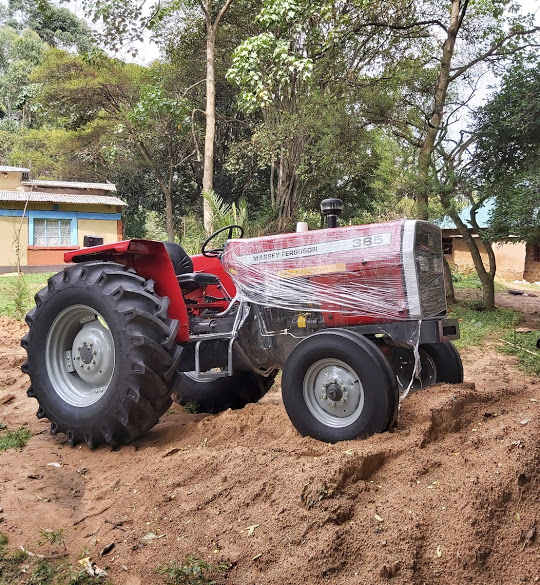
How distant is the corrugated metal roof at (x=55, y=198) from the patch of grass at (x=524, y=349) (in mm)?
16384

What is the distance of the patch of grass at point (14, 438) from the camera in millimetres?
3975

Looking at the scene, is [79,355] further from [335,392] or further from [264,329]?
[335,392]

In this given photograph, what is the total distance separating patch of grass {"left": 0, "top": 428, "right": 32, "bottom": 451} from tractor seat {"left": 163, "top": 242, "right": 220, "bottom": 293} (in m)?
1.57

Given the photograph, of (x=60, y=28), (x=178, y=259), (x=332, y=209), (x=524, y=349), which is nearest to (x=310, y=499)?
(x=332, y=209)

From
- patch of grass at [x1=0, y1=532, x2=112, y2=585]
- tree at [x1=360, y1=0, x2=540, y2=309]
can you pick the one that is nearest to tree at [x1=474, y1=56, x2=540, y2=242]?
tree at [x1=360, y1=0, x2=540, y2=309]

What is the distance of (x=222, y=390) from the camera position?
189 inches

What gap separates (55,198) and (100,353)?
18.5 meters

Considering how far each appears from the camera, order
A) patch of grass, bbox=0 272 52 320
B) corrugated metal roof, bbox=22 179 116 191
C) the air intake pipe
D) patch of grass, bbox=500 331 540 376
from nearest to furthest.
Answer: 1. the air intake pipe
2. patch of grass, bbox=500 331 540 376
3. patch of grass, bbox=0 272 52 320
4. corrugated metal roof, bbox=22 179 116 191

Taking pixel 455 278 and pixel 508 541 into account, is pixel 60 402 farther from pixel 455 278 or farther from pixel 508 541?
pixel 455 278

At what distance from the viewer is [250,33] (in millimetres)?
17016

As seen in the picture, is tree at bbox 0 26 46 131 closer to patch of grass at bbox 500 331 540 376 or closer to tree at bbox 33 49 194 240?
tree at bbox 33 49 194 240

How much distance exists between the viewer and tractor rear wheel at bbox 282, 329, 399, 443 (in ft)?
10.3

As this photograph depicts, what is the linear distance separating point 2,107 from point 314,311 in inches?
1411

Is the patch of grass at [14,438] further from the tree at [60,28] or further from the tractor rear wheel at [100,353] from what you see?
the tree at [60,28]
